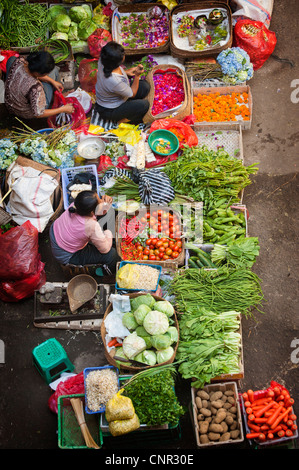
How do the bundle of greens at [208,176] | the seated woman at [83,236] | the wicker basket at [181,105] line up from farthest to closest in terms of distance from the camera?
the wicker basket at [181,105] → the bundle of greens at [208,176] → the seated woman at [83,236]

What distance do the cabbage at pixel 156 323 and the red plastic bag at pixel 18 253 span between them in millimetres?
1413

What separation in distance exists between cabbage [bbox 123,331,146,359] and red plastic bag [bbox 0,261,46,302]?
1.30 m

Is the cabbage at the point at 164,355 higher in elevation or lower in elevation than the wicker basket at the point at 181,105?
lower

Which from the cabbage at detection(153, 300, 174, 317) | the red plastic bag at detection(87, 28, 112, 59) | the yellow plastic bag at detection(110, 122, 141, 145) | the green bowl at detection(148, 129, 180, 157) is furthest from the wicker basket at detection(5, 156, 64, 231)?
the red plastic bag at detection(87, 28, 112, 59)

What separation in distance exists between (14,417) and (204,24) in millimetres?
5344

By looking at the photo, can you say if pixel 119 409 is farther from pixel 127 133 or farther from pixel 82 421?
pixel 127 133

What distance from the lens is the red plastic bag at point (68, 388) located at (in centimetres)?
395

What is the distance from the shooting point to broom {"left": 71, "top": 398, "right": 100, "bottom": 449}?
3652 millimetres

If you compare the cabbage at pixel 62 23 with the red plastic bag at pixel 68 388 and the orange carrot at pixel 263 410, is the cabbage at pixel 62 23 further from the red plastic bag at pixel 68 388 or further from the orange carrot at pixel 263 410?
the orange carrot at pixel 263 410

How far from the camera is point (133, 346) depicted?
147 inches

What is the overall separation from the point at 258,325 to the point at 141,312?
147 cm

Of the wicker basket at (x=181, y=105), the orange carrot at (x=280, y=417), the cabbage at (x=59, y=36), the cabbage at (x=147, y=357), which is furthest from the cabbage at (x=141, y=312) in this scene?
the cabbage at (x=59, y=36)

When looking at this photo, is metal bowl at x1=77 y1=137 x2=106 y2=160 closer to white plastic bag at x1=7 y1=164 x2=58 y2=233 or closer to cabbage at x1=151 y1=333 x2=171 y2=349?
white plastic bag at x1=7 y1=164 x2=58 y2=233

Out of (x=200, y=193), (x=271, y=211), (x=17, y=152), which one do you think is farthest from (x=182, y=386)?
(x=17, y=152)
